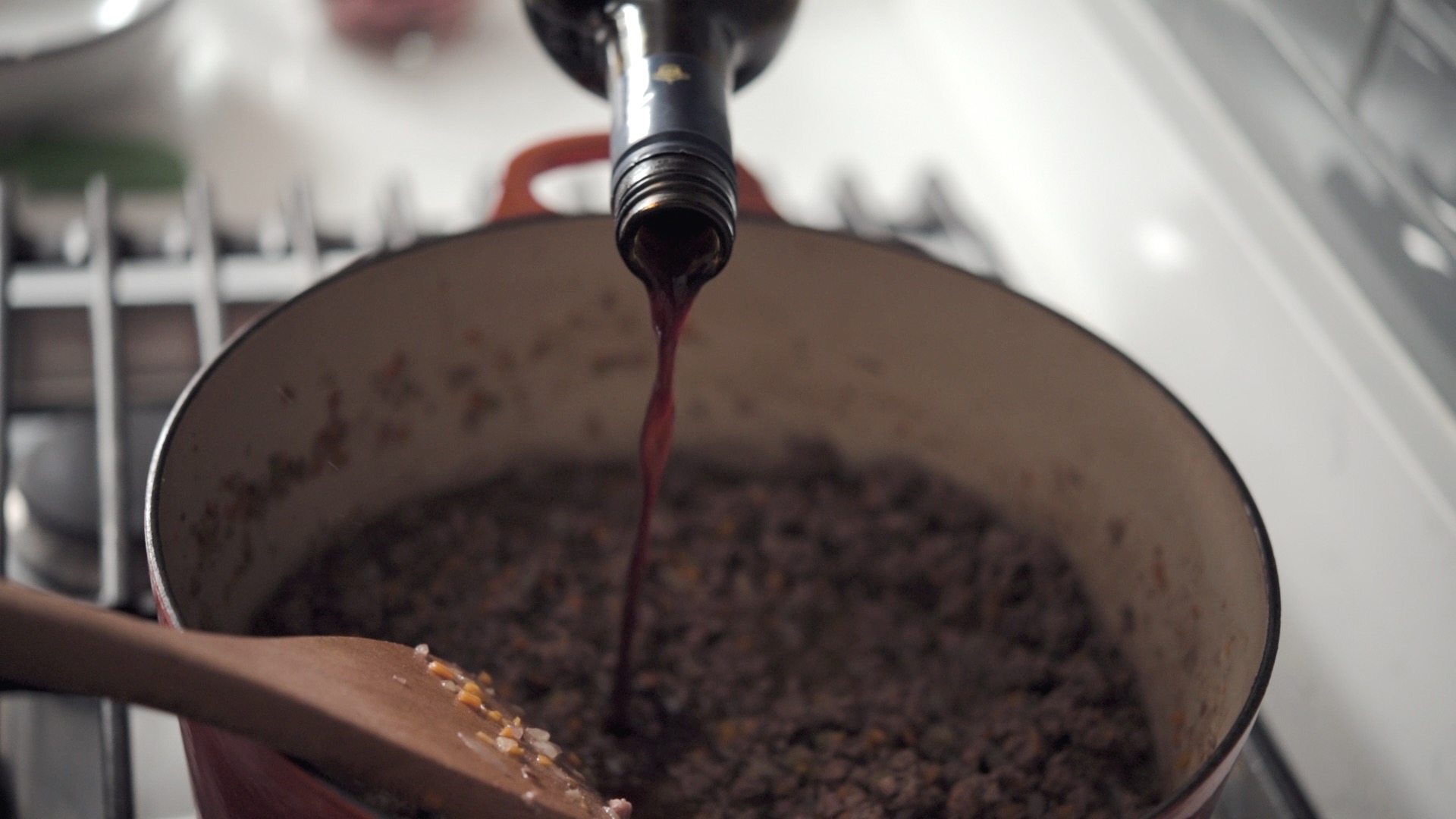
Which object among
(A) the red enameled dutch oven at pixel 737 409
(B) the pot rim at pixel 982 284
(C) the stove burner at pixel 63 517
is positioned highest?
(B) the pot rim at pixel 982 284

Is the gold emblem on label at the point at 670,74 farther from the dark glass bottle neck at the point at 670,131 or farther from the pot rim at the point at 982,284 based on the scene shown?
the pot rim at the point at 982,284

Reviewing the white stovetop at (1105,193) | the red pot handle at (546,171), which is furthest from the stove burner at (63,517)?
the red pot handle at (546,171)

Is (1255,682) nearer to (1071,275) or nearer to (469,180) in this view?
(1071,275)

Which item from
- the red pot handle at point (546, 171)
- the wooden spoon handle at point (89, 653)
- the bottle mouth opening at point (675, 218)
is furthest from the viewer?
the red pot handle at point (546, 171)

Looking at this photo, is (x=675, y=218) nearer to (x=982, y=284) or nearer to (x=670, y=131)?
(x=670, y=131)

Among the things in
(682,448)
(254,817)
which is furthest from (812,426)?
(254,817)

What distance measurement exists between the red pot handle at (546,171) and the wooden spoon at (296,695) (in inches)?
13.6

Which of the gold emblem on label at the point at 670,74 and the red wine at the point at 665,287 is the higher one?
the gold emblem on label at the point at 670,74

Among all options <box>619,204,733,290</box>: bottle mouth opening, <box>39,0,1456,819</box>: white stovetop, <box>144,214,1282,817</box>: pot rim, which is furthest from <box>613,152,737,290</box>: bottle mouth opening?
<box>39,0,1456,819</box>: white stovetop

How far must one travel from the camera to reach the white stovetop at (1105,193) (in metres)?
0.71

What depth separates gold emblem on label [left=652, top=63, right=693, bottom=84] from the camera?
60 centimetres

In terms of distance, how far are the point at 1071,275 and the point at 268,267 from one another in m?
0.64

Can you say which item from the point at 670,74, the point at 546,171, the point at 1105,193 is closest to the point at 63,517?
the point at 546,171

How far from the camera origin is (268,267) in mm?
980
